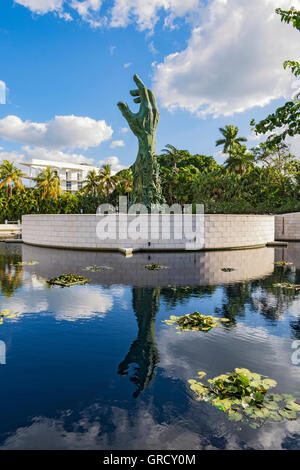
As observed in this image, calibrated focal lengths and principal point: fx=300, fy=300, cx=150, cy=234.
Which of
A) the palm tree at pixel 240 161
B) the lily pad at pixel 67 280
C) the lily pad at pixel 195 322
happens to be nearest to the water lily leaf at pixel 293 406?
the lily pad at pixel 195 322

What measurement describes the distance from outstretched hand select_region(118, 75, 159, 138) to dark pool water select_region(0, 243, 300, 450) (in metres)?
14.3

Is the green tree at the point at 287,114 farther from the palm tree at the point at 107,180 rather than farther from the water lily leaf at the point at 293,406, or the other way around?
the palm tree at the point at 107,180

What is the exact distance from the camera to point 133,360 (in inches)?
182

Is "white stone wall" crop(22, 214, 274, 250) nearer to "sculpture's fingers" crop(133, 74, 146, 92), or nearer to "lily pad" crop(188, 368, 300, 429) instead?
"sculpture's fingers" crop(133, 74, 146, 92)

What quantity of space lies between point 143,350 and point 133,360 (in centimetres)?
37

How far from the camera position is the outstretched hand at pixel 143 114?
821 inches

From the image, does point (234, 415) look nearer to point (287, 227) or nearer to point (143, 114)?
point (143, 114)

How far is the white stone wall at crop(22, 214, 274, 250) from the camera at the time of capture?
1742 cm

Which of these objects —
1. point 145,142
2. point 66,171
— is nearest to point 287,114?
point 145,142

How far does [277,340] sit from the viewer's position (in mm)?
5375

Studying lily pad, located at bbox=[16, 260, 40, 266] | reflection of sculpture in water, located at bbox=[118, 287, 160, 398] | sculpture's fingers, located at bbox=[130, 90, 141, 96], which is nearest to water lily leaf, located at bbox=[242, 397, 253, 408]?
reflection of sculpture in water, located at bbox=[118, 287, 160, 398]

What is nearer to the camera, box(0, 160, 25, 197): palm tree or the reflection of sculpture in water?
the reflection of sculpture in water

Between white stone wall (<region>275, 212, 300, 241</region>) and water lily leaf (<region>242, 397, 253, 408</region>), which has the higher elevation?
white stone wall (<region>275, 212, 300, 241</region>)
